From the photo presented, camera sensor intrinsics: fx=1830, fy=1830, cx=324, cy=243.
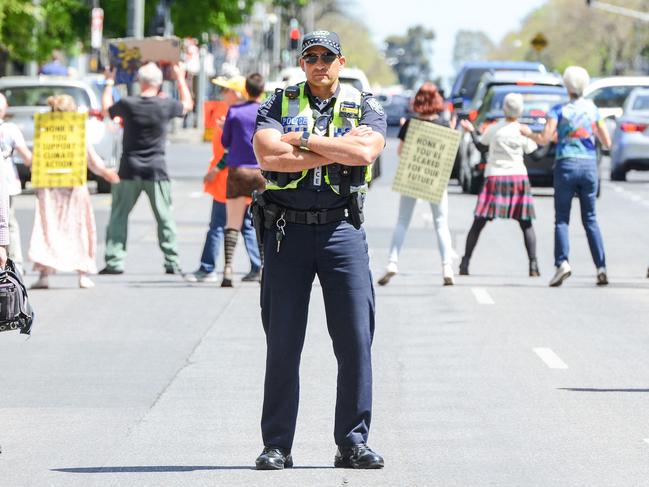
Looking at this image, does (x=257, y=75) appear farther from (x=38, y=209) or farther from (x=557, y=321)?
(x=557, y=321)

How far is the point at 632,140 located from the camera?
105ft

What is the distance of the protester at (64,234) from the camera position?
49.5 ft

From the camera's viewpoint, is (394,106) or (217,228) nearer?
(217,228)

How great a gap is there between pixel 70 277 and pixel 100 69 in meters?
31.7

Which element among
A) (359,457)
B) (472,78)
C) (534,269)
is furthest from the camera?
(472,78)

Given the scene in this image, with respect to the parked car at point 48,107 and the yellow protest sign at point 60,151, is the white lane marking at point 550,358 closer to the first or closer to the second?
the yellow protest sign at point 60,151

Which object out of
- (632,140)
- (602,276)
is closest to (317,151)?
(602,276)

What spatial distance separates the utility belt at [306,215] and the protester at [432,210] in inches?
322

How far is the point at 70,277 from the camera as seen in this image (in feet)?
53.8

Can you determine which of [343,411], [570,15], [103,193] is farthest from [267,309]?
[570,15]

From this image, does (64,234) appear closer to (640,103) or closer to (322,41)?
(322,41)

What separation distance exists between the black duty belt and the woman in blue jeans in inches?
321

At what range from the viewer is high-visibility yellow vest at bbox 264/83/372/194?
288 inches

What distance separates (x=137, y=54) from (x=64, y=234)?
5.89 m
